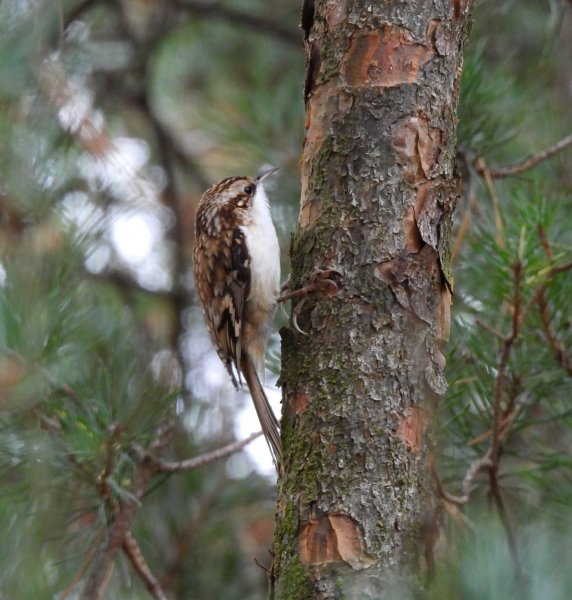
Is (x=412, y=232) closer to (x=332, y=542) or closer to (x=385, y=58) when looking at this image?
(x=385, y=58)

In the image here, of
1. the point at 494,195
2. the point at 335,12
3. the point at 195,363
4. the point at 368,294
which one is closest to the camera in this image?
the point at 368,294

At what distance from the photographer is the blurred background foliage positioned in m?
1.74

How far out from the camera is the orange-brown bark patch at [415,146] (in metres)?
1.83

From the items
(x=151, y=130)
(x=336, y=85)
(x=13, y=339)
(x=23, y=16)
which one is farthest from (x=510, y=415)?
(x=151, y=130)

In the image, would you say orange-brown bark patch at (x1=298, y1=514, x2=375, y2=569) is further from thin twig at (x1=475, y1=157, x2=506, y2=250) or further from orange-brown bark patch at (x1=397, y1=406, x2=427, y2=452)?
thin twig at (x1=475, y1=157, x2=506, y2=250)

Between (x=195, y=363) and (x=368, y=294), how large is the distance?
1.71 metres

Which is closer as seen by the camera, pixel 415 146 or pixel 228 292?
pixel 415 146

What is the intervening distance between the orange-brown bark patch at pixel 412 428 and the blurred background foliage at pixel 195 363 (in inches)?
5.4

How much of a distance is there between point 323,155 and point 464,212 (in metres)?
0.68

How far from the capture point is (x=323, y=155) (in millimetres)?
1900

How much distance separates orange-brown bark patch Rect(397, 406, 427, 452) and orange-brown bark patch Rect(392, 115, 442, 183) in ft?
1.39

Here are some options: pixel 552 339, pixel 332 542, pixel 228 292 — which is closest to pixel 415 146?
pixel 552 339

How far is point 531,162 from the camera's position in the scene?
2340mm

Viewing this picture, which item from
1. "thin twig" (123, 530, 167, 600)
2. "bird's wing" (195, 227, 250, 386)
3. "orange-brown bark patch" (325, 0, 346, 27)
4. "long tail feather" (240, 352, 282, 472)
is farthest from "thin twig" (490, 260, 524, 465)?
"bird's wing" (195, 227, 250, 386)
